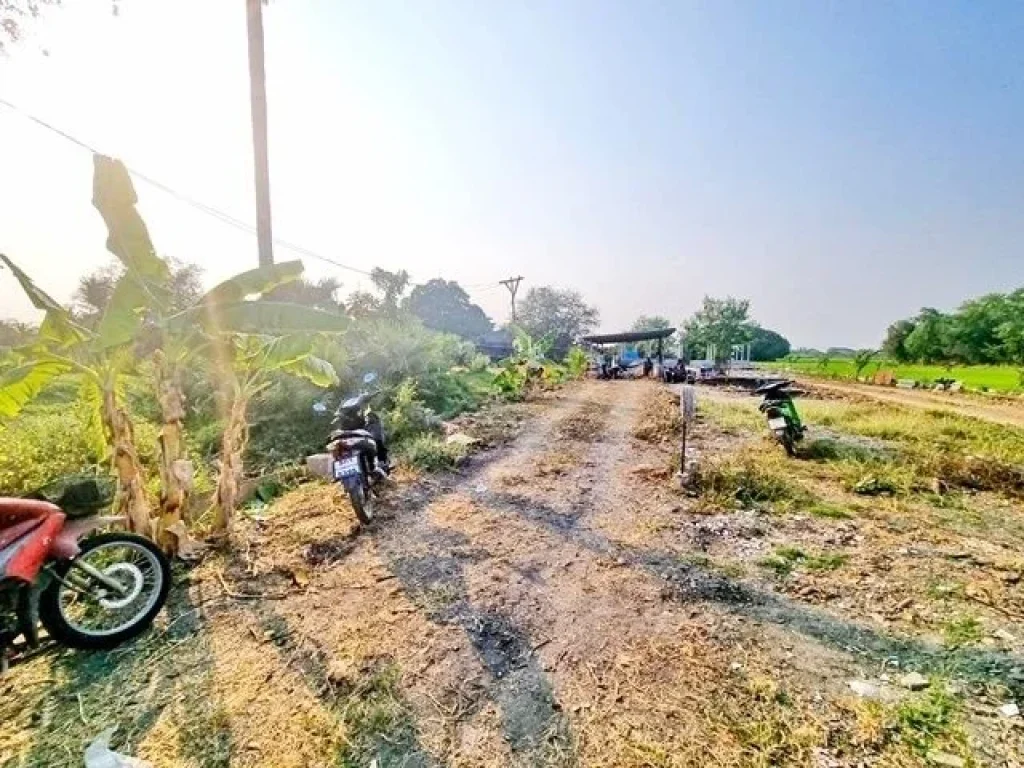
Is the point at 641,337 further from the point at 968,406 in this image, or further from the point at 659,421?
the point at 659,421

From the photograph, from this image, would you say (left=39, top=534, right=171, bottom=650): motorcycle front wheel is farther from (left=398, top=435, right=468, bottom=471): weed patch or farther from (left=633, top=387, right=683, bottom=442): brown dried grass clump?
(left=633, top=387, right=683, bottom=442): brown dried grass clump

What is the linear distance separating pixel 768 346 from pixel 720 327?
121 ft

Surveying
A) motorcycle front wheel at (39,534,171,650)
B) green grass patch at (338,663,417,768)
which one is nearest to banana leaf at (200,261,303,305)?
motorcycle front wheel at (39,534,171,650)

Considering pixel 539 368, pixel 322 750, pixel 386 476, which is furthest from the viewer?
pixel 539 368

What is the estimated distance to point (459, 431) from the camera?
30.3 feet

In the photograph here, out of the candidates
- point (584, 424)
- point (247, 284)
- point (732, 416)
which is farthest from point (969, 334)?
point (247, 284)

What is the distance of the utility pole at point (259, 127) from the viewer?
Answer: 904 cm

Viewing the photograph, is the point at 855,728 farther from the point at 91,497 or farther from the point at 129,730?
the point at 91,497

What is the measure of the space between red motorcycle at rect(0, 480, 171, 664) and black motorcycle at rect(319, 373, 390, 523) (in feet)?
5.40

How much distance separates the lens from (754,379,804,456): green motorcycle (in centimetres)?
718

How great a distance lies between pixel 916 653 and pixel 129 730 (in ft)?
13.1

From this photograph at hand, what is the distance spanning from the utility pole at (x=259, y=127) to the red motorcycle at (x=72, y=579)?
7.08m

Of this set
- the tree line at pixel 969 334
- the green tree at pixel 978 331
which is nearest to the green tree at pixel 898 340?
the tree line at pixel 969 334

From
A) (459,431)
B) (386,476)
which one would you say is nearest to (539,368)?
(459,431)
